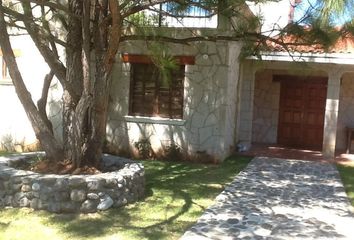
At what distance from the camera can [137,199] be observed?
7543 mm

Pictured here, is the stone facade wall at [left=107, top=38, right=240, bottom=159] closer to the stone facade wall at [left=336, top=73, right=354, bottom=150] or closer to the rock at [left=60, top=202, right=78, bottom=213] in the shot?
the stone facade wall at [left=336, top=73, right=354, bottom=150]

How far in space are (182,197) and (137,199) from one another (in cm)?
79

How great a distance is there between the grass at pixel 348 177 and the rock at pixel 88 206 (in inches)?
170

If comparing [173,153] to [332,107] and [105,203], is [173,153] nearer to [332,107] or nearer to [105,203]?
[332,107]

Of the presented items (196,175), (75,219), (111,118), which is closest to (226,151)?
(196,175)

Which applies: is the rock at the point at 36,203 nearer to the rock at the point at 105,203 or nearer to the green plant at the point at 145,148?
the rock at the point at 105,203

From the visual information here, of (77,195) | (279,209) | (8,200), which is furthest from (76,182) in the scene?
(279,209)

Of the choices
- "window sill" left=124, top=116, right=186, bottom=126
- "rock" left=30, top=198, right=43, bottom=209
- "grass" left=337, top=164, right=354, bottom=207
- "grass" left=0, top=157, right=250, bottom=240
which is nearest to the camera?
"grass" left=0, top=157, right=250, bottom=240

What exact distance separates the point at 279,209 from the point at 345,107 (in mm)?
8652

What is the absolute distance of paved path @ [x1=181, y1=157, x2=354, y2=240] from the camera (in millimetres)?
6020

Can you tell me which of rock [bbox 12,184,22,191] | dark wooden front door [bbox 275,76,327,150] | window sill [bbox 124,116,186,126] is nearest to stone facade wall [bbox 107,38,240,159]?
window sill [bbox 124,116,186,126]

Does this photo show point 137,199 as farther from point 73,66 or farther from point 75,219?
point 73,66

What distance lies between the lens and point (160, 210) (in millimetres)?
6977

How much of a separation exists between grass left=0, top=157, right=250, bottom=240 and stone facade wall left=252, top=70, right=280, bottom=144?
7.00 m
